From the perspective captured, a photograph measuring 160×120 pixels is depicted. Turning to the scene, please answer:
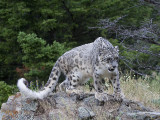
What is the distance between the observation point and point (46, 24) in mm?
11586

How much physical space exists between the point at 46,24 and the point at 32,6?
204 centimetres

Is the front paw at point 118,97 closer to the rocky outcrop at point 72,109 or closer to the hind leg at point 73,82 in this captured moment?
the rocky outcrop at point 72,109

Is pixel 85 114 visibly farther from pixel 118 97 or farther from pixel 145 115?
pixel 145 115

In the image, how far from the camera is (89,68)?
6062mm

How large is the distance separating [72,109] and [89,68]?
1.01 m

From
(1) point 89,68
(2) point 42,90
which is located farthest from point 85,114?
(2) point 42,90

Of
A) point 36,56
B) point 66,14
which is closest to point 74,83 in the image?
point 36,56

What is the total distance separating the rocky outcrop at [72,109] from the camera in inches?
223

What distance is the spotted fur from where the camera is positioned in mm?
5574

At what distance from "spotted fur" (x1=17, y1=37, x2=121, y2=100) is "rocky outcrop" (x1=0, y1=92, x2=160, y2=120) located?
0.73ft

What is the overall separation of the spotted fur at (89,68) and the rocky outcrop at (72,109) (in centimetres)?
22

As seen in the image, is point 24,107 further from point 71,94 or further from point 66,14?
point 66,14

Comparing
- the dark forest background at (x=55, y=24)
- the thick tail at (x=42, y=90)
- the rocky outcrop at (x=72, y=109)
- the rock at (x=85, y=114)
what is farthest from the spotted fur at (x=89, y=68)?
the dark forest background at (x=55, y=24)

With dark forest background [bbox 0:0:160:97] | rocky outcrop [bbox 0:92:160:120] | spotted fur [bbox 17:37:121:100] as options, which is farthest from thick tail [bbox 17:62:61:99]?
dark forest background [bbox 0:0:160:97]
